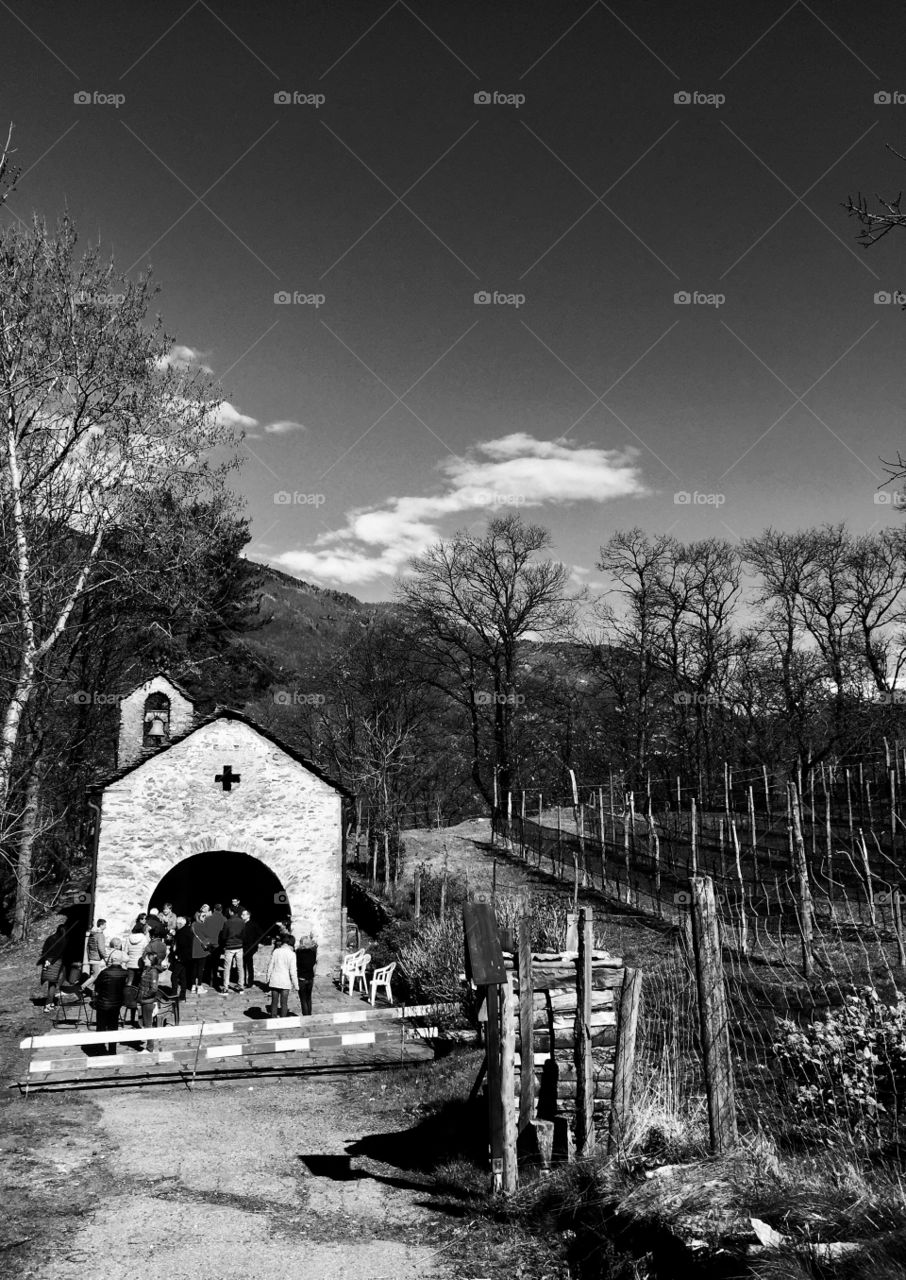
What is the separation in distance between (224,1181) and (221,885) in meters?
17.0

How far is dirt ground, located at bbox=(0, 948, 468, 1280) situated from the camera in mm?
5527

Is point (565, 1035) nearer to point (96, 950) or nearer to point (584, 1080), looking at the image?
point (584, 1080)

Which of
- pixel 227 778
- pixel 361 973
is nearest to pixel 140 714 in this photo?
pixel 227 778

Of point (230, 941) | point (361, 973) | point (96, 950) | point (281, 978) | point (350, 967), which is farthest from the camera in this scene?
point (350, 967)

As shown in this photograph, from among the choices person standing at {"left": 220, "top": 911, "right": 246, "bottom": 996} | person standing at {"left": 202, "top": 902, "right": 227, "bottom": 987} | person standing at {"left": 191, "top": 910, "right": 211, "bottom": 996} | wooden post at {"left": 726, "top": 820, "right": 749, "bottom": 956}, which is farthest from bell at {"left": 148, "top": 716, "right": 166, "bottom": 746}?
wooden post at {"left": 726, "top": 820, "right": 749, "bottom": 956}

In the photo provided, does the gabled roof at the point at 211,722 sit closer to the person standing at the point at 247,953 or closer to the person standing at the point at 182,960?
the person standing at the point at 247,953

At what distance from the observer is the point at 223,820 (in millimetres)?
18156

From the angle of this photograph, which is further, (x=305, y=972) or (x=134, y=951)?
(x=305, y=972)

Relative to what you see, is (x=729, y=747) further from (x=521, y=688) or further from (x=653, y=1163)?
(x=653, y=1163)

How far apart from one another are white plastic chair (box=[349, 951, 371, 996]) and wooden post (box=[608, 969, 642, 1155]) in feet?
31.8

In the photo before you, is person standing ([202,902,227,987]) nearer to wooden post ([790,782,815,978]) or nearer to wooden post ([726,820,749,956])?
wooden post ([726,820,749,956])

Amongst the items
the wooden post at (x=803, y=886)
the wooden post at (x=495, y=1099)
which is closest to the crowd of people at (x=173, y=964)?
the wooden post at (x=495, y=1099)

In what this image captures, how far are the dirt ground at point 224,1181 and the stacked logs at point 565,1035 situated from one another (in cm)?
129

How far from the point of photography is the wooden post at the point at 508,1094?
6293 millimetres
